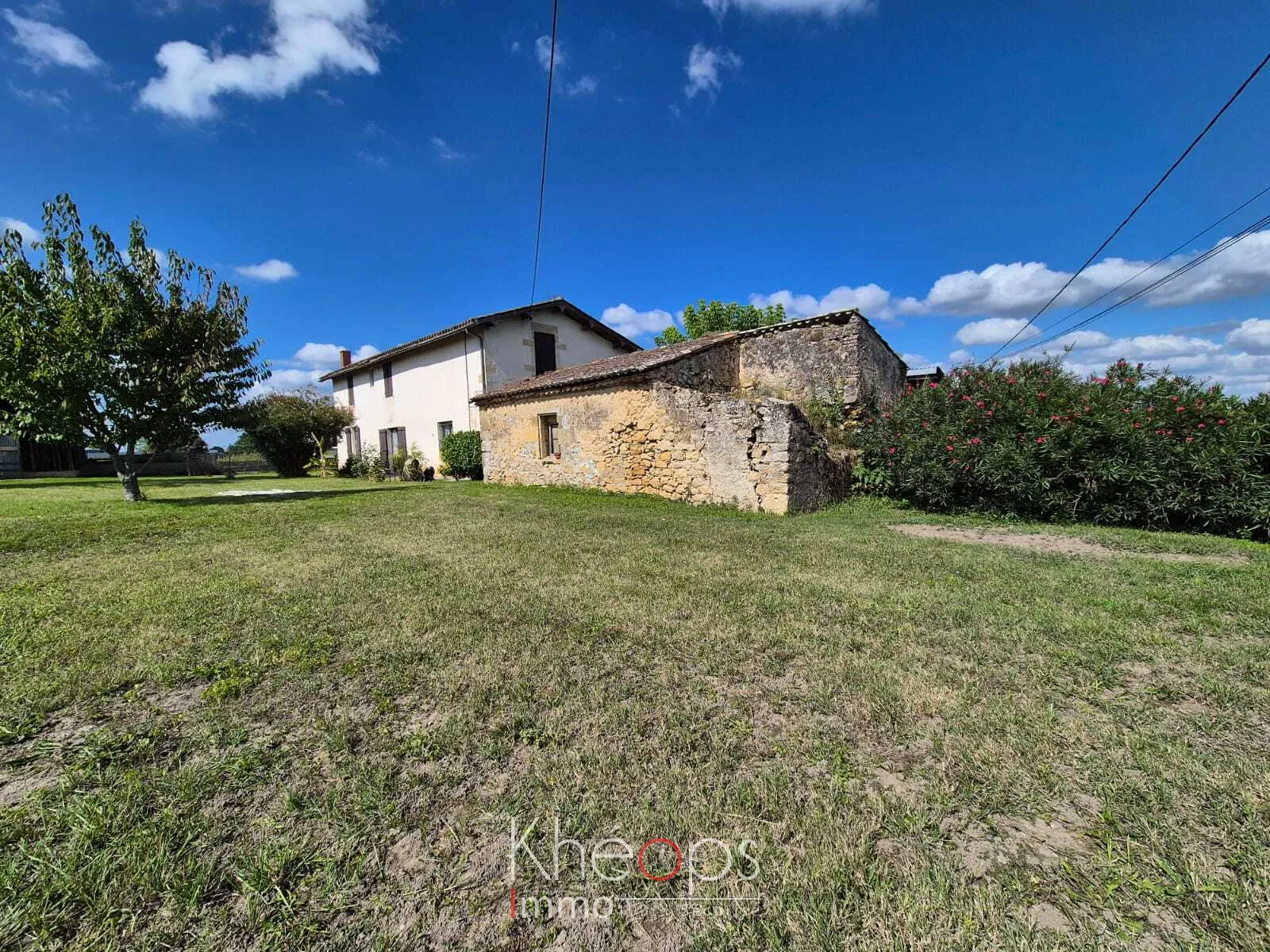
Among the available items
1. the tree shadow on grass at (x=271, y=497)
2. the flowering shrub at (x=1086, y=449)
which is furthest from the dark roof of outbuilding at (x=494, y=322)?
the flowering shrub at (x=1086, y=449)

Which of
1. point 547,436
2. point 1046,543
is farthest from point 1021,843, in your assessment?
point 547,436

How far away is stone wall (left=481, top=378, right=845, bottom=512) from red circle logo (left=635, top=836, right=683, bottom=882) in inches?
292

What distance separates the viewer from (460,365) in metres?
16.8

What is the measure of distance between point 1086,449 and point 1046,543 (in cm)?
250

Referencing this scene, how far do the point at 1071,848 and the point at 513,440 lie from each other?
13.3 metres

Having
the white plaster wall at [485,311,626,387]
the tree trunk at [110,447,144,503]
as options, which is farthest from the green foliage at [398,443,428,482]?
the tree trunk at [110,447,144,503]

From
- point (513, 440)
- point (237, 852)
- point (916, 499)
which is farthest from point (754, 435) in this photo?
point (237, 852)

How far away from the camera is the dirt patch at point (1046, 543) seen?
524 cm

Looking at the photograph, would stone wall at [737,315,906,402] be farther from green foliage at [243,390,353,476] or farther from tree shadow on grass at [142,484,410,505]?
green foliage at [243,390,353,476]

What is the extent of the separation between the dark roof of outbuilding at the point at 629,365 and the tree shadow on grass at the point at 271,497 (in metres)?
4.08

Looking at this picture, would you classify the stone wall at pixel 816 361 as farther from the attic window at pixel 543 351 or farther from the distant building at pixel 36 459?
the distant building at pixel 36 459

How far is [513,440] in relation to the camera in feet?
45.1

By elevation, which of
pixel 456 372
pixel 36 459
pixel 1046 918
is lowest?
pixel 1046 918

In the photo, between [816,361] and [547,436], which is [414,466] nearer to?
[547,436]
